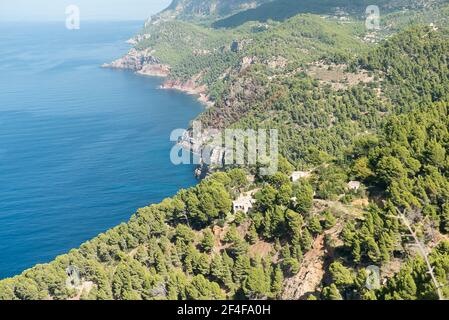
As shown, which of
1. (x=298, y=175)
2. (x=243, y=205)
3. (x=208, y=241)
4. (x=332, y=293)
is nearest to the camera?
(x=332, y=293)

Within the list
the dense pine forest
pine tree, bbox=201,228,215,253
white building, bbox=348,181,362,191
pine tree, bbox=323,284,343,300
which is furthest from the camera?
pine tree, bbox=201,228,215,253

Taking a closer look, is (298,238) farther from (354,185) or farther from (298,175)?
(298,175)

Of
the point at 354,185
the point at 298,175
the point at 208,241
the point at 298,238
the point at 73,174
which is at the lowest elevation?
the point at 73,174

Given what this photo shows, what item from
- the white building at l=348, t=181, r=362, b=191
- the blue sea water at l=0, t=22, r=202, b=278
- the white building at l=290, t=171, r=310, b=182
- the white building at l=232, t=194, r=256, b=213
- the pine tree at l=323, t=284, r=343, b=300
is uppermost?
the white building at l=348, t=181, r=362, b=191

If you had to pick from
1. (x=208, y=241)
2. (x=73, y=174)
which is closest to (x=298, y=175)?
(x=208, y=241)

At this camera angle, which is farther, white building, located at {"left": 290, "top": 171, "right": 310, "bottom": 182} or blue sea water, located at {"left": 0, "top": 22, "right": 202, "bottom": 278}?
blue sea water, located at {"left": 0, "top": 22, "right": 202, "bottom": 278}

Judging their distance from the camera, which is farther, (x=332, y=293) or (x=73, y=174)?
(x=73, y=174)

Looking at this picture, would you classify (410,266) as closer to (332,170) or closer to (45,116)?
(332,170)

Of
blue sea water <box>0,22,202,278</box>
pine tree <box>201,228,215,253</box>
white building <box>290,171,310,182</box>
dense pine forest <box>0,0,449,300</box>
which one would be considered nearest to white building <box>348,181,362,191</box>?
dense pine forest <box>0,0,449,300</box>

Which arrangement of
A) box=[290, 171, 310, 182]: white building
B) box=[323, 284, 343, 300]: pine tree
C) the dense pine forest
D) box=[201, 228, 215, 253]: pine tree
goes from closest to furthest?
box=[323, 284, 343, 300]: pine tree → the dense pine forest → box=[201, 228, 215, 253]: pine tree → box=[290, 171, 310, 182]: white building

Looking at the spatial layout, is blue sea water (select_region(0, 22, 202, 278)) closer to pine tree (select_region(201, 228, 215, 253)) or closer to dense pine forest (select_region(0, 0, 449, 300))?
dense pine forest (select_region(0, 0, 449, 300))
